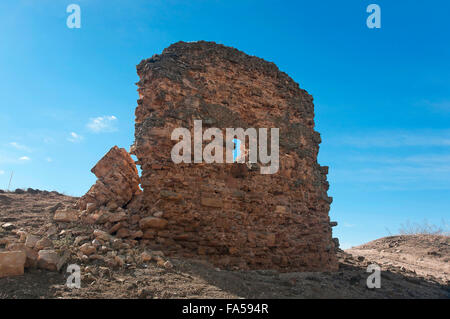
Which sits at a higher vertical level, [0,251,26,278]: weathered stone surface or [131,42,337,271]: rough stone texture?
[131,42,337,271]: rough stone texture

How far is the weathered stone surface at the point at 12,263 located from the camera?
3.70 meters

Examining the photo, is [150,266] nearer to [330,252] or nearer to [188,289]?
[188,289]

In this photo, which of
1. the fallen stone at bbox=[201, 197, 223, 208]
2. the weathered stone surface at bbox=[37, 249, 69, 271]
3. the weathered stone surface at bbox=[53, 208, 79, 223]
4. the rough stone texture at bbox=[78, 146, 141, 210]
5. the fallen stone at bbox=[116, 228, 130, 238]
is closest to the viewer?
the weathered stone surface at bbox=[37, 249, 69, 271]

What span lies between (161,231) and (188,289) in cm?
181

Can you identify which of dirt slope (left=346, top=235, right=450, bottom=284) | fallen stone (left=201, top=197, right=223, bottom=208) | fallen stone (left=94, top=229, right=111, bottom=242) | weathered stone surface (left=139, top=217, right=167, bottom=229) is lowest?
dirt slope (left=346, top=235, right=450, bottom=284)

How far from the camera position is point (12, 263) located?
12.3ft

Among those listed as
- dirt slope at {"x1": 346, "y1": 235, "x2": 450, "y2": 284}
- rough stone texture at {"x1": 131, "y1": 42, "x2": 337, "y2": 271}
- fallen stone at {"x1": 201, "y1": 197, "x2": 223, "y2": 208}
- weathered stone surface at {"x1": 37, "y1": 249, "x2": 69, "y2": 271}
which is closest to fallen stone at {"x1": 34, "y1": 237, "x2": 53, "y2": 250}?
weathered stone surface at {"x1": 37, "y1": 249, "x2": 69, "y2": 271}

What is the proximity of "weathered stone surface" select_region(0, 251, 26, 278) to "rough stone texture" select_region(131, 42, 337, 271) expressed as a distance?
203 centimetres

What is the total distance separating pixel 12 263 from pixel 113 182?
2.87 metres

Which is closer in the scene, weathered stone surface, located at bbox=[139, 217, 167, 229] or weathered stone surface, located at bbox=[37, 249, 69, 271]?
weathered stone surface, located at bbox=[37, 249, 69, 271]

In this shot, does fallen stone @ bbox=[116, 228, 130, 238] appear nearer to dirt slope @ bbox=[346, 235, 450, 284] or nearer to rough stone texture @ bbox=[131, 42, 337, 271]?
→ rough stone texture @ bbox=[131, 42, 337, 271]

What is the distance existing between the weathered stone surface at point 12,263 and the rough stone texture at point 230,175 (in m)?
2.03

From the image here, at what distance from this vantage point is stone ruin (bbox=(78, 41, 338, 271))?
19.1ft

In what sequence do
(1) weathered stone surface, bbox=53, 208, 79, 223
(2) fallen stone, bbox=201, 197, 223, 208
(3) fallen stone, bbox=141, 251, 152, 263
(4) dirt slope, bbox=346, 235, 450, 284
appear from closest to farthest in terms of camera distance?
(3) fallen stone, bbox=141, 251, 152, 263 → (1) weathered stone surface, bbox=53, 208, 79, 223 → (2) fallen stone, bbox=201, 197, 223, 208 → (4) dirt slope, bbox=346, 235, 450, 284
